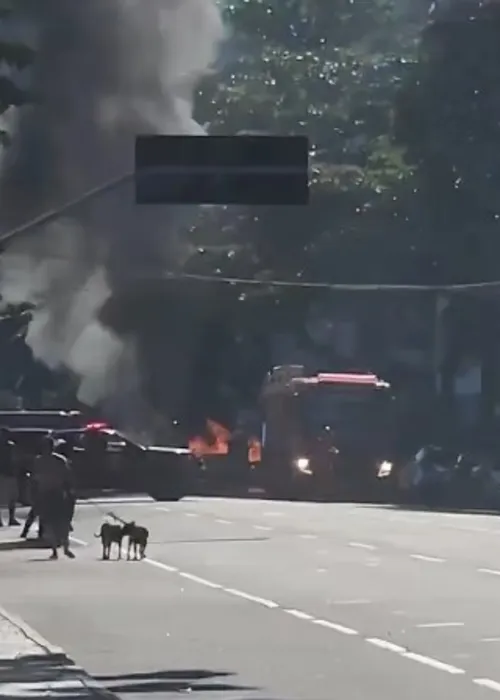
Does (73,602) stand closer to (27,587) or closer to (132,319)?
(27,587)

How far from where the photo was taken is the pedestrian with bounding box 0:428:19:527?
34419 millimetres

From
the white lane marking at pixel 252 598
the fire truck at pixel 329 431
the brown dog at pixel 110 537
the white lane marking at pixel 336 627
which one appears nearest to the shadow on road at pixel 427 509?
the fire truck at pixel 329 431

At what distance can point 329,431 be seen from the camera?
45.2 m

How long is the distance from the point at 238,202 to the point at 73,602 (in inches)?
161

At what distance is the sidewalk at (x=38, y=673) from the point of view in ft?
38.4

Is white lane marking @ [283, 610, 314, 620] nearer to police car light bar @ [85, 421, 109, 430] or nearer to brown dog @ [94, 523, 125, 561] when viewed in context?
brown dog @ [94, 523, 125, 561]

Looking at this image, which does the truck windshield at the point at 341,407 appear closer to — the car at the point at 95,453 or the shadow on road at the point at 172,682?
the car at the point at 95,453

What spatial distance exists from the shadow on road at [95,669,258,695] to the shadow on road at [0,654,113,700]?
0.21 meters

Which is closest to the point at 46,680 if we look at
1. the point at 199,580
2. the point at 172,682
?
the point at 172,682

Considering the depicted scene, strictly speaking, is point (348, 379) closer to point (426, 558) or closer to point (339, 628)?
point (426, 558)

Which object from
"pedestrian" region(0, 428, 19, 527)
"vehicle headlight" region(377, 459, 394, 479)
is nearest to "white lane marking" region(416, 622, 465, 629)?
"pedestrian" region(0, 428, 19, 527)

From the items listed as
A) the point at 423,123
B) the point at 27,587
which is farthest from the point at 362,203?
the point at 27,587

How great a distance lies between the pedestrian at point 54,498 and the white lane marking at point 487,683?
14281mm

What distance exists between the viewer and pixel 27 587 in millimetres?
20906
